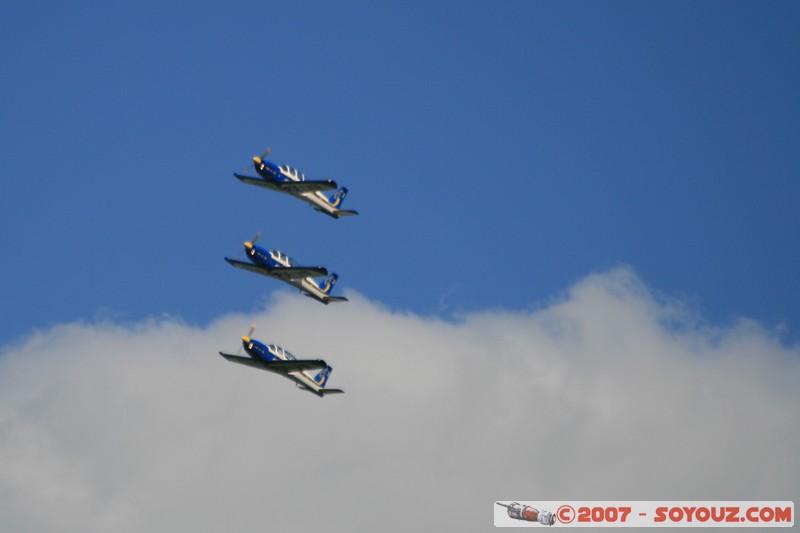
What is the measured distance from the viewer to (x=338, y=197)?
166 meters

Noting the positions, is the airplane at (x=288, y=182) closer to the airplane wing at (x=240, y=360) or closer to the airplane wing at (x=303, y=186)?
the airplane wing at (x=303, y=186)

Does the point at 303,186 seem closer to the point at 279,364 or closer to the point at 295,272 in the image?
the point at 295,272

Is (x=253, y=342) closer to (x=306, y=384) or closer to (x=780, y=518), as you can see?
(x=306, y=384)

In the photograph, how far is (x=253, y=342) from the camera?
489 ft

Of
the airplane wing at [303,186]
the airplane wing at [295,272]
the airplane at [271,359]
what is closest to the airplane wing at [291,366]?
the airplane at [271,359]

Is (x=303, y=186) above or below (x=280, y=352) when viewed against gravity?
above

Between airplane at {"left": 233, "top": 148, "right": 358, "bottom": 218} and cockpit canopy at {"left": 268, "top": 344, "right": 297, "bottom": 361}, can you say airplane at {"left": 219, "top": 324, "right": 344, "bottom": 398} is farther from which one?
airplane at {"left": 233, "top": 148, "right": 358, "bottom": 218}

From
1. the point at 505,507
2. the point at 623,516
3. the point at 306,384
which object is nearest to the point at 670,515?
the point at 623,516

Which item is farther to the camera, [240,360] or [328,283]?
[328,283]

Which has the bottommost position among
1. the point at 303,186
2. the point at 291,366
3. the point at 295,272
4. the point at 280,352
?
the point at 291,366

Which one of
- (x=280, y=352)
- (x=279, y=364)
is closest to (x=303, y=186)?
(x=280, y=352)

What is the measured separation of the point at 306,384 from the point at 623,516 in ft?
107

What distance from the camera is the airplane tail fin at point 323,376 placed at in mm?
159250

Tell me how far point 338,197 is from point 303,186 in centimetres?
759
